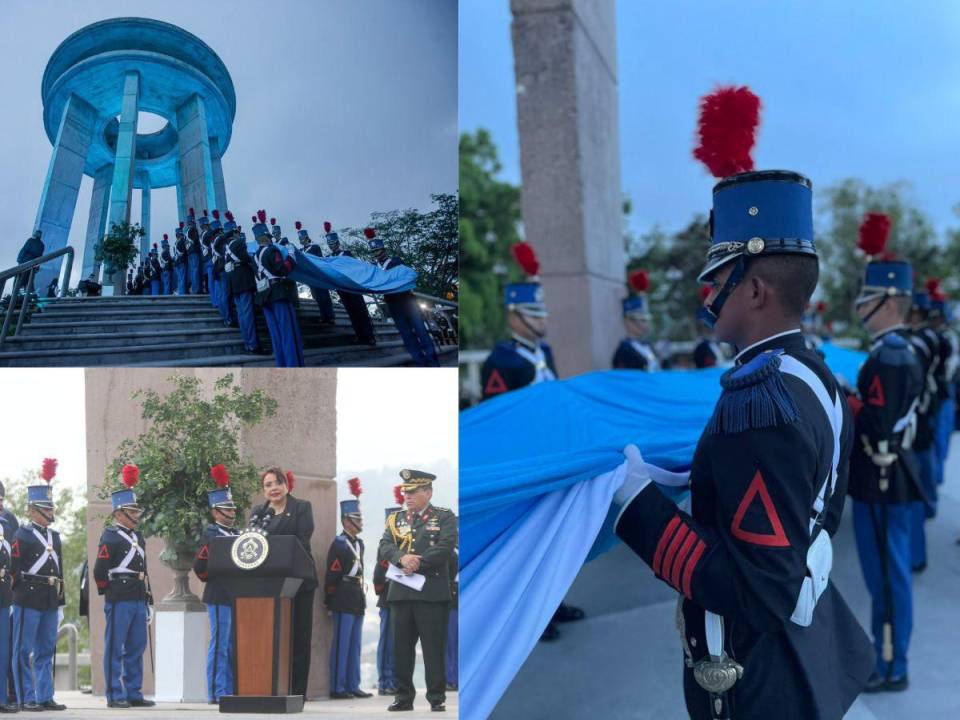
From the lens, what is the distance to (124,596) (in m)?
2.84

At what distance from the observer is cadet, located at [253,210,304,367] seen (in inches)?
102

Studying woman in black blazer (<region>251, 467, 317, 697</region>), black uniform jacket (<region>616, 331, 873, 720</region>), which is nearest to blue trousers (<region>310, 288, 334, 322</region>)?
woman in black blazer (<region>251, 467, 317, 697</region>)

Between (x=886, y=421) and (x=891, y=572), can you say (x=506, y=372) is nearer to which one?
(x=886, y=421)

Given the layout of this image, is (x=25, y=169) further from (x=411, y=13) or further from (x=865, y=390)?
(x=865, y=390)

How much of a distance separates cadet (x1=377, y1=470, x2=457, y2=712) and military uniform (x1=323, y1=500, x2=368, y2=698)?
0.11 metres

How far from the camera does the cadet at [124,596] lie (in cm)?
271

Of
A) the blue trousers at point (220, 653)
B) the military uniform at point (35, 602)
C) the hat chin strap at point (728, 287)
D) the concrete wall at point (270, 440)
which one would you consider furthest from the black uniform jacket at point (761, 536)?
the military uniform at point (35, 602)

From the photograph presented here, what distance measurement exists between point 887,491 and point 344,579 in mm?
2451

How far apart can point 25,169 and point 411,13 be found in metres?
1.26

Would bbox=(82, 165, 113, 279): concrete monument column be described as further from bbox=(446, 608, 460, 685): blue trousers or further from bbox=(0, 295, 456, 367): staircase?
bbox=(446, 608, 460, 685): blue trousers

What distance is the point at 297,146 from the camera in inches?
104

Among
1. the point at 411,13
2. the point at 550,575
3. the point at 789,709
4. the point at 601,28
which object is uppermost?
the point at 601,28

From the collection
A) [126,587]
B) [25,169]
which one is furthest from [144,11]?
[126,587]

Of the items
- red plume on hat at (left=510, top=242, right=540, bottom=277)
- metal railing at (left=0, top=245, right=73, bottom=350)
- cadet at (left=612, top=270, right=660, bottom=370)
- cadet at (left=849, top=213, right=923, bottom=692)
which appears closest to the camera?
metal railing at (left=0, top=245, right=73, bottom=350)
